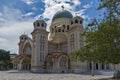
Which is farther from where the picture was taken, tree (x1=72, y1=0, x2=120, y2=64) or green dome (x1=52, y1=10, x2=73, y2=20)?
green dome (x1=52, y1=10, x2=73, y2=20)

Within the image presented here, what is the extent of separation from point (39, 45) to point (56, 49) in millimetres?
7841

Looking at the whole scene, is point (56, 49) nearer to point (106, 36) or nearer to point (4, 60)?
point (4, 60)

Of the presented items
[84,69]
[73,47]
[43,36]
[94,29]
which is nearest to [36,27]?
[43,36]

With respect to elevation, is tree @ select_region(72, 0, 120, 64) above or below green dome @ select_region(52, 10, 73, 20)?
below

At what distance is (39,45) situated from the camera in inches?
2251

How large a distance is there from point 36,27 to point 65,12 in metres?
15.7

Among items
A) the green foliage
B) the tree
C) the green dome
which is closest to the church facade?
the green dome

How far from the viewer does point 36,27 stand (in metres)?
58.7

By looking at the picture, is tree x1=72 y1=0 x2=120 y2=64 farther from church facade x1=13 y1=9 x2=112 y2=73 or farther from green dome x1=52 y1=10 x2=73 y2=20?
green dome x1=52 y1=10 x2=73 y2=20

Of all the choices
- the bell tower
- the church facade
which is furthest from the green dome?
the bell tower

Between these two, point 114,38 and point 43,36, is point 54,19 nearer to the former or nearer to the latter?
point 43,36

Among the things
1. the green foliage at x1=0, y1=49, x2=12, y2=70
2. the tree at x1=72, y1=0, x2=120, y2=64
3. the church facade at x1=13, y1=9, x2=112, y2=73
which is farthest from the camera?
the green foliage at x1=0, y1=49, x2=12, y2=70

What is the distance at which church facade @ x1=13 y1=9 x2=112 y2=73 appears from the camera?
2110 inches

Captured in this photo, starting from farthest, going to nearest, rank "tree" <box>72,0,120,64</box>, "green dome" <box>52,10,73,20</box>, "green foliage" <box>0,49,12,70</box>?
"green foliage" <box>0,49,12,70</box>, "green dome" <box>52,10,73,20</box>, "tree" <box>72,0,120,64</box>
